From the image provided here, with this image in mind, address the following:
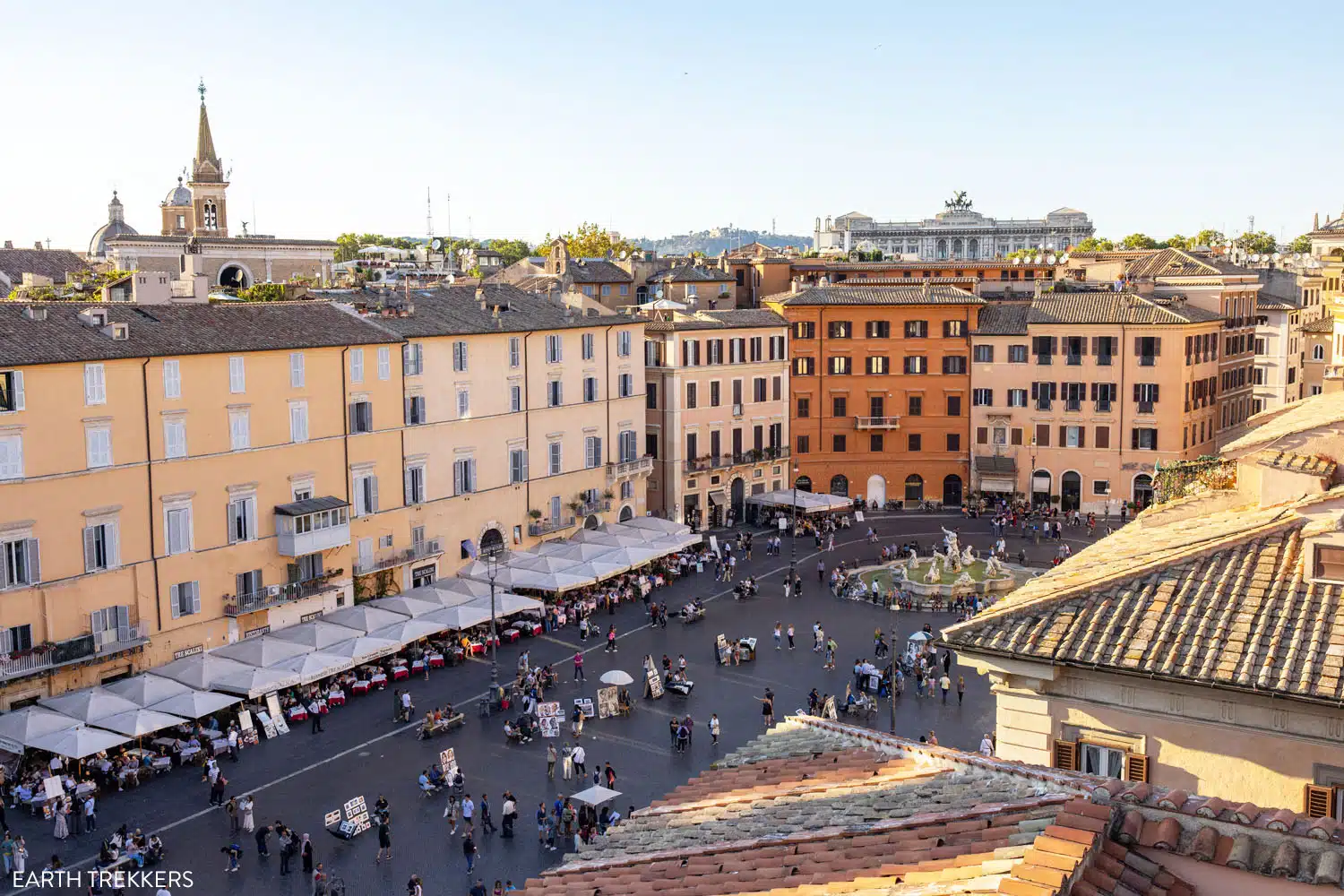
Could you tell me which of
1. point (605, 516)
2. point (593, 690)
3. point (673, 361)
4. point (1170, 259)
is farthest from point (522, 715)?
point (1170, 259)

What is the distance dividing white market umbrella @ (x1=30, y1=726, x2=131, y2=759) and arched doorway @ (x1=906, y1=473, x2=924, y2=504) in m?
49.2

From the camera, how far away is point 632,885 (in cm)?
1300

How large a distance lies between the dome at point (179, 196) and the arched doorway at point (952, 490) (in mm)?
67975

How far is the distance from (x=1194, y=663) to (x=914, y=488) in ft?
194

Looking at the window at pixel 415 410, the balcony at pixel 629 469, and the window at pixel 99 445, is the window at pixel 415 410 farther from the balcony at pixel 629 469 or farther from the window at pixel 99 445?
the window at pixel 99 445

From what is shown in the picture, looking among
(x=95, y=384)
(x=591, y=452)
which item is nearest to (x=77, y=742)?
(x=95, y=384)

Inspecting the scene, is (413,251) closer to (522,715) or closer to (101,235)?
(101,235)

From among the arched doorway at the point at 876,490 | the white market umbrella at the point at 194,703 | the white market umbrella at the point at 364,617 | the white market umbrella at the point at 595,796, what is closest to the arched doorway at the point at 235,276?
the arched doorway at the point at 876,490

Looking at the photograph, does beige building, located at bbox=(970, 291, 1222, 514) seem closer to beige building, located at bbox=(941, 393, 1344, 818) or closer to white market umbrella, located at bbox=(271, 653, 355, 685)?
white market umbrella, located at bbox=(271, 653, 355, 685)

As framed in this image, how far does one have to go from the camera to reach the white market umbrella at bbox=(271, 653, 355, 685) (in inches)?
1471

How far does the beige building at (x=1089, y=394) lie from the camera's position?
225 feet

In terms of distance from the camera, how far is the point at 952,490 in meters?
73.6

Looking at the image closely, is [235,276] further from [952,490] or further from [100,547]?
[100,547]

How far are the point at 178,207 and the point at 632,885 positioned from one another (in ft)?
342
